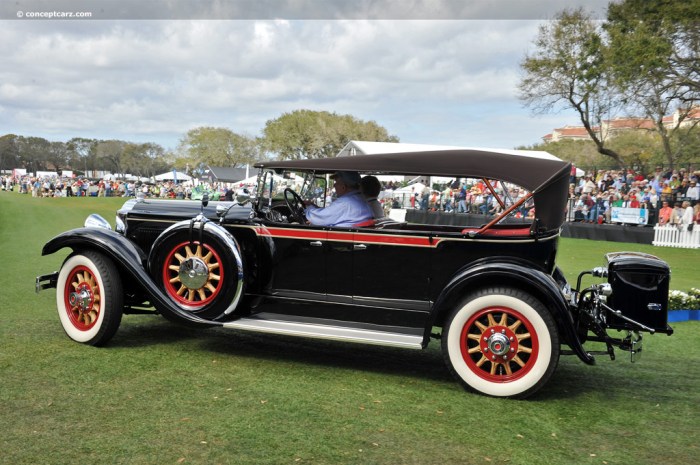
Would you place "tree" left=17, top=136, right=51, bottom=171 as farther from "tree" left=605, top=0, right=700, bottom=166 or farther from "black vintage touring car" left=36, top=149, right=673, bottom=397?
"black vintage touring car" left=36, top=149, right=673, bottom=397

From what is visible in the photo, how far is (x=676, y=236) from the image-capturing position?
717 inches

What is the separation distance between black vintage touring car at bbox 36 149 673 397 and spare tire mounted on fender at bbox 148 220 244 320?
1 centimetres

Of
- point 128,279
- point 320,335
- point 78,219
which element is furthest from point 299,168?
point 78,219

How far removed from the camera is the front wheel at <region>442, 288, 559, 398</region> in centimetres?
439

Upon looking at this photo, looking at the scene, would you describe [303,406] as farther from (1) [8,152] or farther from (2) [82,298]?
(1) [8,152]

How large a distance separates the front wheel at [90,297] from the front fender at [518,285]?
2862mm

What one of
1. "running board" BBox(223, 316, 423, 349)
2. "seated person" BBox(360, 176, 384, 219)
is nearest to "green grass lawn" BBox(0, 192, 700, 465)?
"running board" BBox(223, 316, 423, 349)

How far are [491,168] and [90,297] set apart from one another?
3.69m

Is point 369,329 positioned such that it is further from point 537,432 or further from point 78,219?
point 78,219

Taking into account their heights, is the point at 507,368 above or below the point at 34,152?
below

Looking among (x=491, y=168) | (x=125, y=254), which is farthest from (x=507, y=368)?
(x=125, y=254)

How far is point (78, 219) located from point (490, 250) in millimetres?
22642

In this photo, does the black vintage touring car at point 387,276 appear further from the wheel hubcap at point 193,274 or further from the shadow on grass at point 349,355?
the shadow on grass at point 349,355

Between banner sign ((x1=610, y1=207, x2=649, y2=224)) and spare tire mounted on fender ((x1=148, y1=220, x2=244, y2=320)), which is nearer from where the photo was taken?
spare tire mounted on fender ((x1=148, y1=220, x2=244, y2=320))
